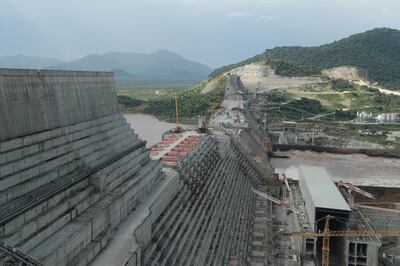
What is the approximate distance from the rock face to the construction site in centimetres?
5

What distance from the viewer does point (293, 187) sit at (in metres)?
47.4

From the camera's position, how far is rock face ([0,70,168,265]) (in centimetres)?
1455

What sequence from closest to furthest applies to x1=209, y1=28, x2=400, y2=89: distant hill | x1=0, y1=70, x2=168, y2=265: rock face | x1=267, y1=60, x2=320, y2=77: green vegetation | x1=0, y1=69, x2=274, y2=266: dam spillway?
x1=0, y1=70, x2=168, y2=265: rock face < x1=0, y1=69, x2=274, y2=266: dam spillway < x1=267, y1=60, x2=320, y2=77: green vegetation < x1=209, y1=28, x2=400, y2=89: distant hill

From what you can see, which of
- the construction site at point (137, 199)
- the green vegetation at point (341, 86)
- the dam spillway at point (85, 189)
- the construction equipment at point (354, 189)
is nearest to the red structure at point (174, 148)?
the construction site at point (137, 199)

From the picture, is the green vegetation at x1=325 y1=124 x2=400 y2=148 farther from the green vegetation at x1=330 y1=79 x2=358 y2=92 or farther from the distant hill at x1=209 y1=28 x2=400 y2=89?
the distant hill at x1=209 y1=28 x2=400 y2=89

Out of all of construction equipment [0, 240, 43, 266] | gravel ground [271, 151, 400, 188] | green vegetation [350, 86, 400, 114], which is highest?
construction equipment [0, 240, 43, 266]

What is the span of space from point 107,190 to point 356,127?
8648cm

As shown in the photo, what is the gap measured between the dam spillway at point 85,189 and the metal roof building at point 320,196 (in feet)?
25.4

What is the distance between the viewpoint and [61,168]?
1744cm

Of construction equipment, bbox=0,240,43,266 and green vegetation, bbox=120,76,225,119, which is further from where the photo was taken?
green vegetation, bbox=120,76,225,119

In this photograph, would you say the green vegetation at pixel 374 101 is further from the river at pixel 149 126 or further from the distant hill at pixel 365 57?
the river at pixel 149 126

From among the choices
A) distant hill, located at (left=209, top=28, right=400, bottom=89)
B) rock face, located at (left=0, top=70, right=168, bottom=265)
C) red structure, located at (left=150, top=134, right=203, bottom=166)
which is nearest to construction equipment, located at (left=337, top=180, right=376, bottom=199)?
red structure, located at (left=150, top=134, right=203, bottom=166)

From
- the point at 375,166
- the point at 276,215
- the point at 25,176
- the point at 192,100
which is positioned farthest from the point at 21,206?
the point at 192,100

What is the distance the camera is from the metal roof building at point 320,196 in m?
34.3
